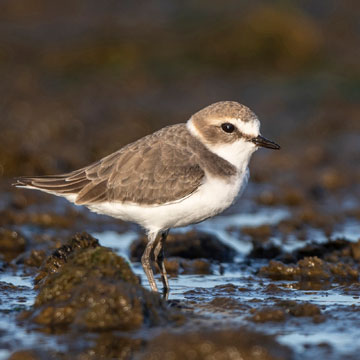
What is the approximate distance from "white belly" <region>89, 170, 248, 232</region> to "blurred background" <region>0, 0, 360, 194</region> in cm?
605

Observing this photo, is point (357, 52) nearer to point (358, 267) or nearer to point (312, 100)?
point (312, 100)

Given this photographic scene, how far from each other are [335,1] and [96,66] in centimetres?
714

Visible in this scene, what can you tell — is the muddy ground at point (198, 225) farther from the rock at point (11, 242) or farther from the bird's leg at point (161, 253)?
the bird's leg at point (161, 253)

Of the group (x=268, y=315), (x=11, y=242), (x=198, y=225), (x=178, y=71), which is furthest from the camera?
(x=178, y=71)

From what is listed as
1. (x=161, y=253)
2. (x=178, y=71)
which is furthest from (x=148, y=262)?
(x=178, y=71)

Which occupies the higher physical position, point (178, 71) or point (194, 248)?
point (178, 71)

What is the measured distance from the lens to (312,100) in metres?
16.6

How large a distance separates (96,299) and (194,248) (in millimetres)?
3344

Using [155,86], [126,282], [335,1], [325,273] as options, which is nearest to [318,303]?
[325,273]

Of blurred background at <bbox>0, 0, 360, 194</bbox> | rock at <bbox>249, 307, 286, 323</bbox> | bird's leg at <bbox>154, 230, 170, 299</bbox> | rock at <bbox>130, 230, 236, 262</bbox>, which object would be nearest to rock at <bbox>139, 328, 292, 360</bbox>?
rock at <bbox>249, 307, 286, 323</bbox>

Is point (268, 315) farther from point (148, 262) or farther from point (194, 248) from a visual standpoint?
point (194, 248)

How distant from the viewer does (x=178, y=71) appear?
58.7ft

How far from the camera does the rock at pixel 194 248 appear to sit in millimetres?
9180

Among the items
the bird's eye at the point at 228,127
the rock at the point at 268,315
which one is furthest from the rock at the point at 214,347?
the bird's eye at the point at 228,127
